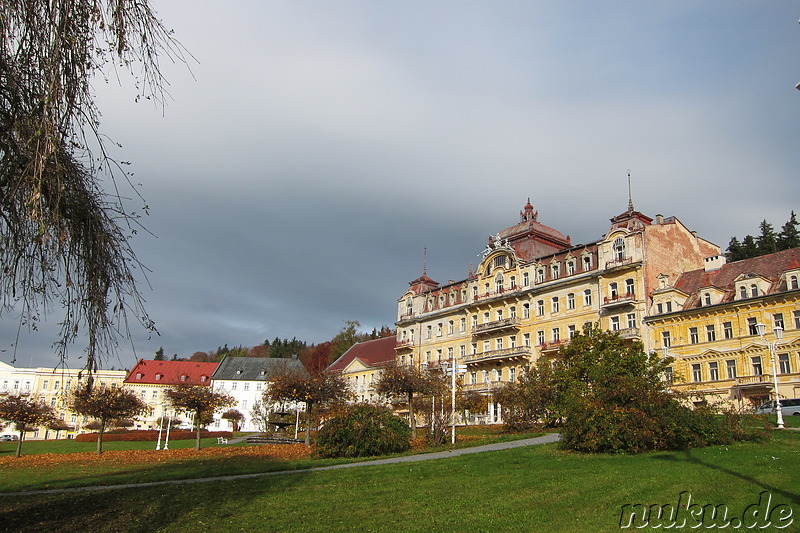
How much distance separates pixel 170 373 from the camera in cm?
9312

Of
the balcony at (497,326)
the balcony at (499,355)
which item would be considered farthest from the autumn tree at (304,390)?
the balcony at (497,326)

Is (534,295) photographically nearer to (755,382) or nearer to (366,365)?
(755,382)

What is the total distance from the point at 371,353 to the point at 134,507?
71.2 metres

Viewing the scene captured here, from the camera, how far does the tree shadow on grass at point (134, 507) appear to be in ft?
34.5

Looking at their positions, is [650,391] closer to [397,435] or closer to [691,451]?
[691,451]

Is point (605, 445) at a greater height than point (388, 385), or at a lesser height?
lesser

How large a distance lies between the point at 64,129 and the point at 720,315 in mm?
46363

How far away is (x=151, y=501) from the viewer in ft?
43.7

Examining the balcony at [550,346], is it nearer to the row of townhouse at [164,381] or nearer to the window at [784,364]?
the window at [784,364]

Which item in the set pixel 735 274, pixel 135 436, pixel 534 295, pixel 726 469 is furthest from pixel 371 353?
pixel 726 469

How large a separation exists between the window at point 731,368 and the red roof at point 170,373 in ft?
229

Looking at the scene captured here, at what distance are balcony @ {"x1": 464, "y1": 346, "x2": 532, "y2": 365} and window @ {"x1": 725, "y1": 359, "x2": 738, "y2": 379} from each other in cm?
1779

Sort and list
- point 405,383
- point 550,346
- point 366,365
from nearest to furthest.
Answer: point 405,383 → point 550,346 → point 366,365

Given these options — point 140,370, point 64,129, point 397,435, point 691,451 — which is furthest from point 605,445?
point 140,370
